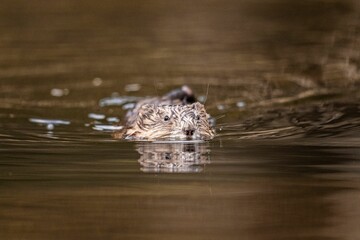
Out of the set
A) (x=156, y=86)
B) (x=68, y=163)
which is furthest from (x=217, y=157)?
(x=156, y=86)

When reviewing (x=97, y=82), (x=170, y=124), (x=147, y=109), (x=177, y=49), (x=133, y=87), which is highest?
(x=177, y=49)

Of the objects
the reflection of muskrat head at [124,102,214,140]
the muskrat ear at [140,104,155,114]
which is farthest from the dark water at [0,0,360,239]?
the muskrat ear at [140,104,155,114]

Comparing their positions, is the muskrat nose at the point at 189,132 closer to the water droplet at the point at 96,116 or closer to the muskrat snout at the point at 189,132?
the muskrat snout at the point at 189,132

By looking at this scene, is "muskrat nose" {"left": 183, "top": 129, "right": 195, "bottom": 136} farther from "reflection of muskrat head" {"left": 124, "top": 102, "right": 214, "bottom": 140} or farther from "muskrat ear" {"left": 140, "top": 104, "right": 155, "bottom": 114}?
"muskrat ear" {"left": 140, "top": 104, "right": 155, "bottom": 114}

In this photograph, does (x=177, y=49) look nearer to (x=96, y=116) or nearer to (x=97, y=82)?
(x=97, y=82)

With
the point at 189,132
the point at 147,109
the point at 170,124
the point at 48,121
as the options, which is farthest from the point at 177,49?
the point at 189,132

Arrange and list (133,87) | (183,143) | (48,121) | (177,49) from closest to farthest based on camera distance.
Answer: (183,143) → (48,121) → (133,87) → (177,49)
